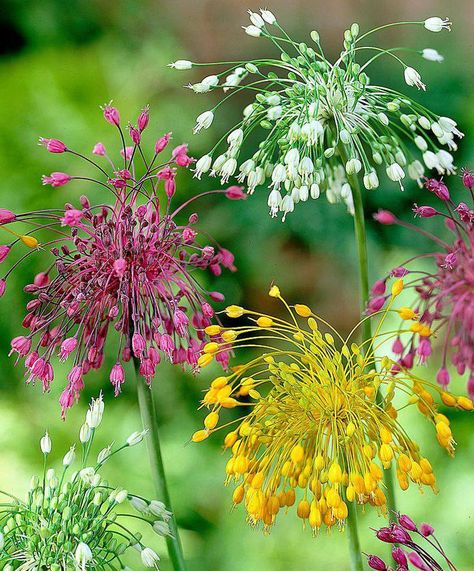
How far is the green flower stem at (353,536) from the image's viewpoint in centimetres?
97

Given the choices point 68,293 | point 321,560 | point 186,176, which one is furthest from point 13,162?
point 321,560

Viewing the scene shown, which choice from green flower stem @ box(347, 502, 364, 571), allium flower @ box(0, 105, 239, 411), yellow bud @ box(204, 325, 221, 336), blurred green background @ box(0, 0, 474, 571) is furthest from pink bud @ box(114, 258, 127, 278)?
blurred green background @ box(0, 0, 474, 571)

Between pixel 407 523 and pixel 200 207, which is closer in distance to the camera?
pixel 407 523

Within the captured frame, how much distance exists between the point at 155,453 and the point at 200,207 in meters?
0.68

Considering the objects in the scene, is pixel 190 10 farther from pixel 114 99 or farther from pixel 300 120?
pixel 300 120

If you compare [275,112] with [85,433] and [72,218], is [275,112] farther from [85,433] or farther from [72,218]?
[85,433]

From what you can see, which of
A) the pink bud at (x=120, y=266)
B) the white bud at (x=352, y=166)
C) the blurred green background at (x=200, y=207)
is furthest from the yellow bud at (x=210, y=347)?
the blurred green background at (x=200, y=207)

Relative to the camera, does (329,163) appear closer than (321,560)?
Yes

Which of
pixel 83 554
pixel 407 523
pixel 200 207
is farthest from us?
pixel 200 207

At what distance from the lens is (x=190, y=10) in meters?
1.54

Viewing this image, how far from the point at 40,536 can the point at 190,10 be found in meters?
0.95

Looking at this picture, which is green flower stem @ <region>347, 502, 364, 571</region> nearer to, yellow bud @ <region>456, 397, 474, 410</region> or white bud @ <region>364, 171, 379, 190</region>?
yellow bud @ <region>456, 397, 474, 410</region>

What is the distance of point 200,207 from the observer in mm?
1594

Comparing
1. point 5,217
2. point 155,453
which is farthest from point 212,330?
point 5,217
